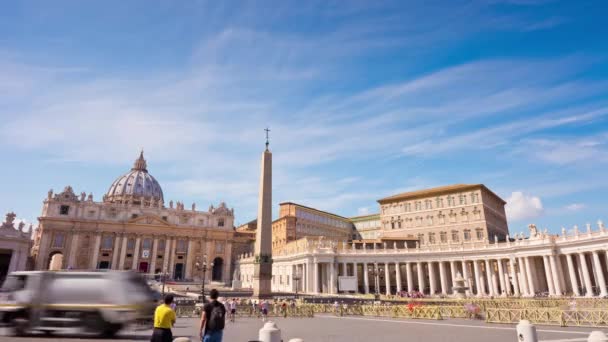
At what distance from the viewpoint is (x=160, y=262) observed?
92750 millimetres

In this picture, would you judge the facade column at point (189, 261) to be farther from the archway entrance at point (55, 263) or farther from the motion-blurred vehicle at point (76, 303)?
the motion-blurred vehicle at point (76, 303)

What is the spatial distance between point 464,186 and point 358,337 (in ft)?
182

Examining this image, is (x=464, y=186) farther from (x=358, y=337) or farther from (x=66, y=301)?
(x=66, y=301)

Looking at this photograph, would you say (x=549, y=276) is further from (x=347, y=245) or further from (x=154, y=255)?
(x=154, y=255)

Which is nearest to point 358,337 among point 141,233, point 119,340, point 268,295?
point 119,340

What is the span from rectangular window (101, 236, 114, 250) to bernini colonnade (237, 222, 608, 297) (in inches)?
1947

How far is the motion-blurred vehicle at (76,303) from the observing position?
8.72m

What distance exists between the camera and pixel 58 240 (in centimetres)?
8575

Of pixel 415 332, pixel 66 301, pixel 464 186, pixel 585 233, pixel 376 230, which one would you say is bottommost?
pixel 415 332

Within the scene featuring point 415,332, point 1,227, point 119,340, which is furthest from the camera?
point 1,227

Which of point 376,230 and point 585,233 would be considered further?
point 376,230

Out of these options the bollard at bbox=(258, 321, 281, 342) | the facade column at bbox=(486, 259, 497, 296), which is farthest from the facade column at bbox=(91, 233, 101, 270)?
the bollard at bbox=(258, 321, 281, 342)

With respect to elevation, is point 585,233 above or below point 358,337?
above

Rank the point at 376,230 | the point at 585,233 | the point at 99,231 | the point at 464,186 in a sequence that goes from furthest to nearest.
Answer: the point at 99,231 < the point at 376,230 < the point at 464,186 < the point at 585,233
